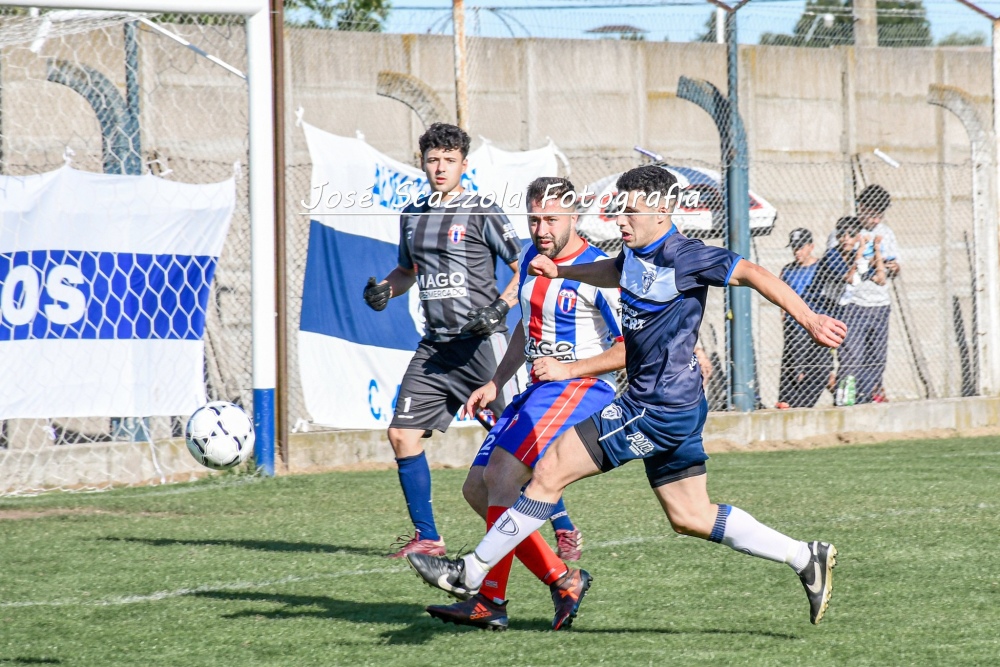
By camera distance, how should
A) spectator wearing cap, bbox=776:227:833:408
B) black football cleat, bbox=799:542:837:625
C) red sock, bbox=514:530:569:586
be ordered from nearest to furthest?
1. black football cleat, bbox=799:542:837:625
2. red sock, bbox=514:530:569:586
3. spectator wearing cap, bbox=776:227:833:408

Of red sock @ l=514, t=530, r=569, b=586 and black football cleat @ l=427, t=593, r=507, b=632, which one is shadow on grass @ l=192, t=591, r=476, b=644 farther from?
red sock @ l=514, t=530, r=569, b=586

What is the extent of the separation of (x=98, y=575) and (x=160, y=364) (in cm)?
342

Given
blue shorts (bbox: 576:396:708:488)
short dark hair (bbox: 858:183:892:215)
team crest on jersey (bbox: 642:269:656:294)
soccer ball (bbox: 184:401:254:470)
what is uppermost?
short dark hair (bbox: 858:183:892:215)

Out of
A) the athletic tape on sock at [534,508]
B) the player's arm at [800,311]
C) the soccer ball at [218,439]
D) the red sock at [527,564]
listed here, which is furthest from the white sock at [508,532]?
the soccer ball at [218,439]

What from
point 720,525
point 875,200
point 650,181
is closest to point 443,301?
point 650,181

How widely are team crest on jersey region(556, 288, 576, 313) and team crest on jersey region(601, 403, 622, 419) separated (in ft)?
3.57

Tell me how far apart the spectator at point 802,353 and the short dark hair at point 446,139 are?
6701 millimetres

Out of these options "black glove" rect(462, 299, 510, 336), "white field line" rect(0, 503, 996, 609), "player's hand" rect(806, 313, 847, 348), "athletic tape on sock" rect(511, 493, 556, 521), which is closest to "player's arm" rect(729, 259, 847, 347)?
"player's hand" rect(806, 313, 847, 348)

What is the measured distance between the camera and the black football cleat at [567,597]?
4977 millimetres

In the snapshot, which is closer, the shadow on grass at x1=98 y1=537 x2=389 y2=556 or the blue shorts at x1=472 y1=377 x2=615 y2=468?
the blue shorts at x1=472 y1=377 x2=615 y2=468

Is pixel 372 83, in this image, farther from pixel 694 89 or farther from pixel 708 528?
pixel 708 528

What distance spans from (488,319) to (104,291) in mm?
3858

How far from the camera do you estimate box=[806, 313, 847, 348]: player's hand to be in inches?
172

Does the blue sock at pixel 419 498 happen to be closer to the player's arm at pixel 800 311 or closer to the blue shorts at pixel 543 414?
the blue shorts at pixel 543 414
